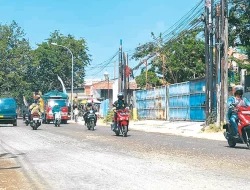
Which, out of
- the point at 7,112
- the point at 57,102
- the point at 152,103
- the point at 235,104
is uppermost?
the point at 57,102

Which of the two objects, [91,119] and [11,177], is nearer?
[11,177]

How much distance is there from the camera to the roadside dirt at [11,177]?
27.5 ft

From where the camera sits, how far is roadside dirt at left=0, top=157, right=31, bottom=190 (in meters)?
8.38

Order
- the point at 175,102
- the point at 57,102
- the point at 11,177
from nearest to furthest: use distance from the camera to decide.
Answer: the point at 11,177
the point at 175,102
the point at 57,102

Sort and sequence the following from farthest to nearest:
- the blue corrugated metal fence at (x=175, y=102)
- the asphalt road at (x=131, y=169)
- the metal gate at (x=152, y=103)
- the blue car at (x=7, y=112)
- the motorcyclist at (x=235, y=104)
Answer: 1. the metal gate at (x=152, y=103)
2. the blue car at (x=7, y=112)
3. the blue corrugated metal fence at (x=175, y=102)
4. the motorcyclist at (x=235, y=104)
5. the asphalt road at (x=131, y=169)

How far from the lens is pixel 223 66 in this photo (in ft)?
84.6

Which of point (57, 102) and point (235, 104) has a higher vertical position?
point (57, 102)

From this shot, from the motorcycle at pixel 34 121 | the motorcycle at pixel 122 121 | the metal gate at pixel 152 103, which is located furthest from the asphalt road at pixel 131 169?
the metal gate at pixel 152 103

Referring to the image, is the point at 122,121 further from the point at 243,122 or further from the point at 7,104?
the point at 7,104

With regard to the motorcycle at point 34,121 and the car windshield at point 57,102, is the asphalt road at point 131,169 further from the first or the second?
the car windshield at point 57,102

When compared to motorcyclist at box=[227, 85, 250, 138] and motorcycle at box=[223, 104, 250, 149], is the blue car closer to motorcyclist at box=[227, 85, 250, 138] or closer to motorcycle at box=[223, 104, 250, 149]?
motorcyclist at box=[227, 85, 250, 138]

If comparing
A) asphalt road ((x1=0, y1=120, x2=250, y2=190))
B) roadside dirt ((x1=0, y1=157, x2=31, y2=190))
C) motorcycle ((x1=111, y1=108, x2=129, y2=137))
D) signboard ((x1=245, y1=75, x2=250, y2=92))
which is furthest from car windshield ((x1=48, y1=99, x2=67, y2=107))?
roadside dirt ((x1=0, y1=157, x2=31, y2=190))

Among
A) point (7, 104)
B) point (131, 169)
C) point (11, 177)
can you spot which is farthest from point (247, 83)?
point (11, 177)

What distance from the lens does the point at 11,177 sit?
373 inches
